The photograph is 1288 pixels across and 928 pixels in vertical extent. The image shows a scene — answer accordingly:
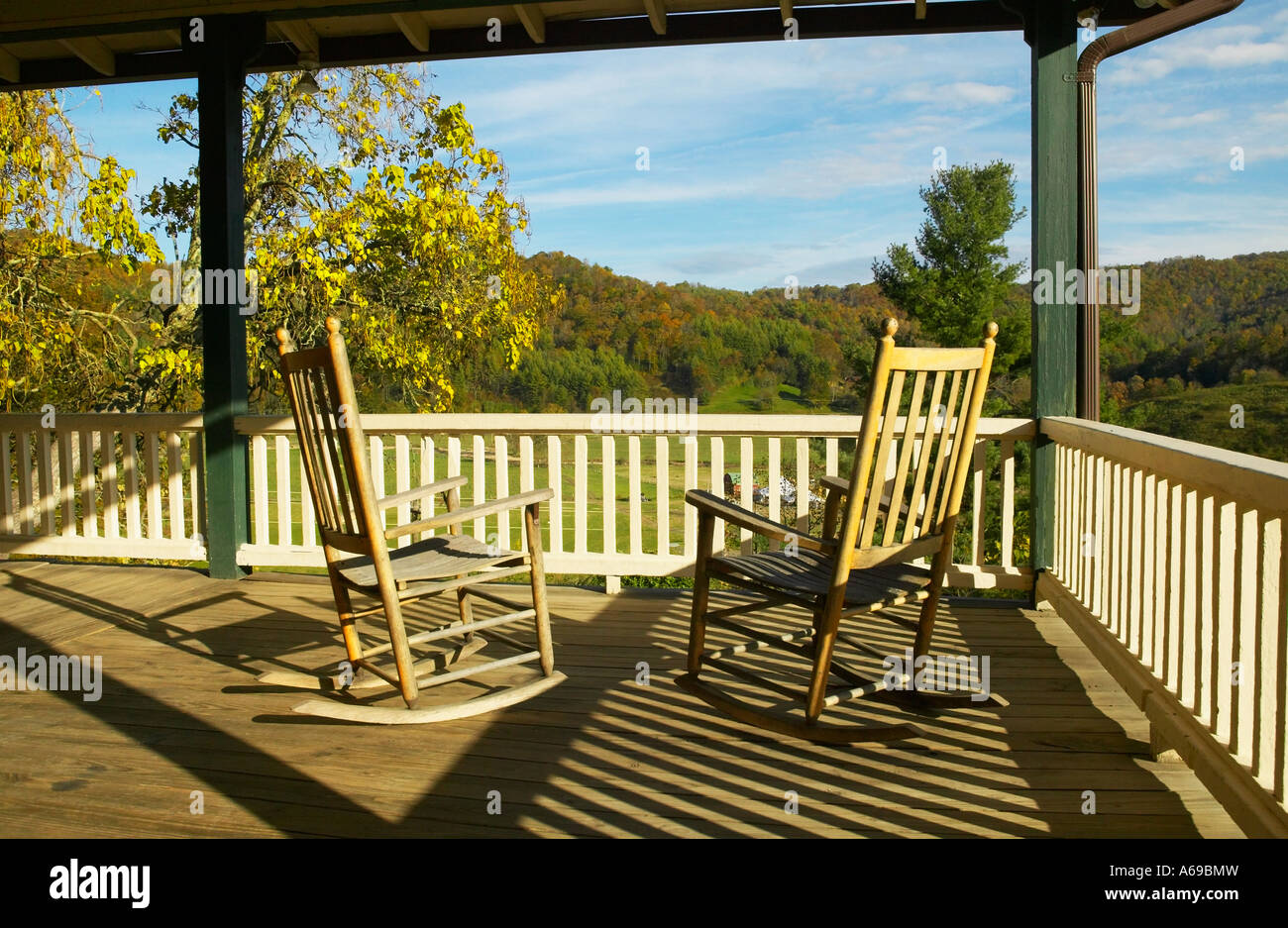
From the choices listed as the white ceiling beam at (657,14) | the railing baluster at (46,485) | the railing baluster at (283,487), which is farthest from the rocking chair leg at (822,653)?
the railing baluster at (46,485)

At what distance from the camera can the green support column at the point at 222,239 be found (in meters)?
4.56

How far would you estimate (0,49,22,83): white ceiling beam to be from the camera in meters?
5.16

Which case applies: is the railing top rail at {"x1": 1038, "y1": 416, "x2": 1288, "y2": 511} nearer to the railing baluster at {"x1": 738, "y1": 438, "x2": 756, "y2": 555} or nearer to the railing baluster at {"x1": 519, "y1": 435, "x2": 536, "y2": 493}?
the railing baluster at {"x1": 738, "y1": 438, "x2": 756, "y2": 555}

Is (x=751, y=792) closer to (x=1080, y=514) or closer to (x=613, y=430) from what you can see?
(x=1080, y=514)

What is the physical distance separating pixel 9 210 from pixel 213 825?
30.4 feet

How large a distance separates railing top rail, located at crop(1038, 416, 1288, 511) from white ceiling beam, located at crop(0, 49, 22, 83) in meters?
5.70

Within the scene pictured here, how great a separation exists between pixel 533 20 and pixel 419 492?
251 centimetres

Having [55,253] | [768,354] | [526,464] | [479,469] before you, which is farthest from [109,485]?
[768,354]

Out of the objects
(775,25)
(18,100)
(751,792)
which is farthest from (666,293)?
(751,792)

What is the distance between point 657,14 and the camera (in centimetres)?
429

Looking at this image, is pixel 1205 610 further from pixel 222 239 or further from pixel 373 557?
pixel 222 239

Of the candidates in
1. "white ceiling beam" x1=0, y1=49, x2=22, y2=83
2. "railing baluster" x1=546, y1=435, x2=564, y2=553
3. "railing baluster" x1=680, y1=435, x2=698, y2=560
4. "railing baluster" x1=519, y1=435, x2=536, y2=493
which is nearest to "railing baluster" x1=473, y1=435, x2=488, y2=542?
"railing baluster" x1=519, y1=435, x2=536, y2=493

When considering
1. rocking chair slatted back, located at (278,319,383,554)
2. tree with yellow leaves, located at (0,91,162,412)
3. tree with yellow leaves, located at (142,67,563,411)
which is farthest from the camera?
tree with yellow leaves, located at (142,67,563,411)

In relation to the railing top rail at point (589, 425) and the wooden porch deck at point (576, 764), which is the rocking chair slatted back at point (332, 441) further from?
the railing top rail at point (589, 425)
